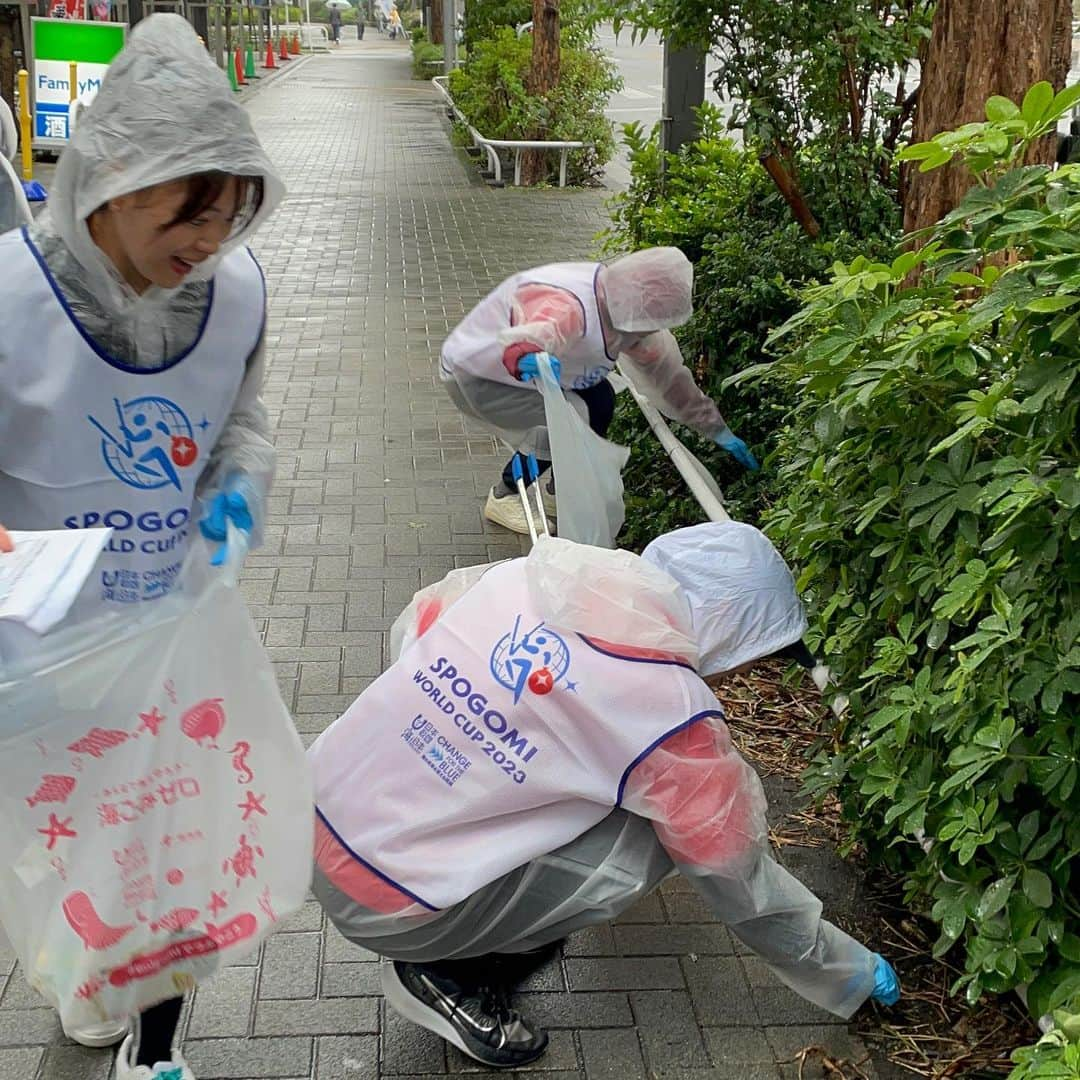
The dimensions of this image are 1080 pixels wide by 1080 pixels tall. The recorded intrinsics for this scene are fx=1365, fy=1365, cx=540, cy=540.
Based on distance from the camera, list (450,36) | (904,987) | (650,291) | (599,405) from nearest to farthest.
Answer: (904,987) → (650,291) → (599,405) → (450,36)

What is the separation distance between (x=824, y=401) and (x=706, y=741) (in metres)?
0.92

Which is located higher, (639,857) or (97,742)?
(97,742)

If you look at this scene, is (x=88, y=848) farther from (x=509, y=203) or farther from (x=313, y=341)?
(x=509, y=203)

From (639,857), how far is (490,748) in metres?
0.33

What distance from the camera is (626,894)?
2338 mm

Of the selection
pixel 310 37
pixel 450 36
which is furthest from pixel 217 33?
pixel 310 37

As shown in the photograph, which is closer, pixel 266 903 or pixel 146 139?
pixel 146 139

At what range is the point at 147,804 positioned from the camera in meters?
2.04

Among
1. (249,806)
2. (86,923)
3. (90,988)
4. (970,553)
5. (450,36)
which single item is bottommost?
(90,988)

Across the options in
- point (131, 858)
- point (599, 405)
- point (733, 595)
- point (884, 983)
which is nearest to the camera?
point (131, 858)

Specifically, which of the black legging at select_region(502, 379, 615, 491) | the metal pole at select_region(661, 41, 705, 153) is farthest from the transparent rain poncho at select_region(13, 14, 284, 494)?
the metal pole at select_region(661, 41, 705, 153)

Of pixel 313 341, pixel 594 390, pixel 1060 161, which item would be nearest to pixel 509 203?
pixel 313 341

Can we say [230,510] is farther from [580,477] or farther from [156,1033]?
[580,477]

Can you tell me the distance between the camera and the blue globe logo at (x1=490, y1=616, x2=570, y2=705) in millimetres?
2250
